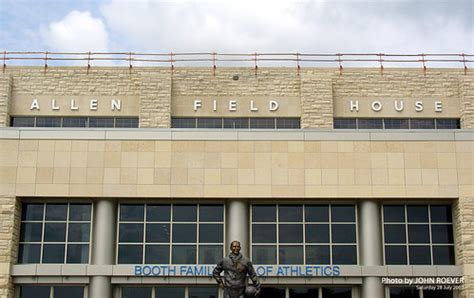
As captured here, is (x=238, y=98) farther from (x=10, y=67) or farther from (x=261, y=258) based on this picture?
(x=10, y=67)

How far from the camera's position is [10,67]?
31.7 m

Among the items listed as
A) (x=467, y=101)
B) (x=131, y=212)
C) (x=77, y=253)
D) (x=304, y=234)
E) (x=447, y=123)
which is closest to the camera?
(x=77, y=253)

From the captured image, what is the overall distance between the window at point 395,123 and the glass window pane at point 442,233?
445 cm

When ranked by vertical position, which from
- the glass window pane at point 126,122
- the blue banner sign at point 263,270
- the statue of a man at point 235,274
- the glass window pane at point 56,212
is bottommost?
the statue of a man at point 235,274

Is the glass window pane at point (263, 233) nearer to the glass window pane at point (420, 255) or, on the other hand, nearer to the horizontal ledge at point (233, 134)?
the horizontal ledge at point (233, 134)

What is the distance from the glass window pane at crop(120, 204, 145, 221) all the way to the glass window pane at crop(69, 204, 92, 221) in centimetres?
130

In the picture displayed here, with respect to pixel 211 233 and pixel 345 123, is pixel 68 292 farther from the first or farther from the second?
pixel 345 123

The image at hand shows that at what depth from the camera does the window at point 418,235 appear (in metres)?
29.0

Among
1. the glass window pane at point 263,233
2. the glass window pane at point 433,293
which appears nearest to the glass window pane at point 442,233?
the glass window pane at point 433,293

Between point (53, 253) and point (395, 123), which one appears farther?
point (395, 123)

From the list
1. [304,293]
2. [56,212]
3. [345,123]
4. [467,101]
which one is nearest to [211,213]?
[304,293]

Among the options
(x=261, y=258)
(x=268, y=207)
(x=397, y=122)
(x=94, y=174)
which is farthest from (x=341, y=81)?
(x=94, y=174)

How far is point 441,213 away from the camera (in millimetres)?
29500

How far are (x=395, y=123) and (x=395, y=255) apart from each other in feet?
19.0
